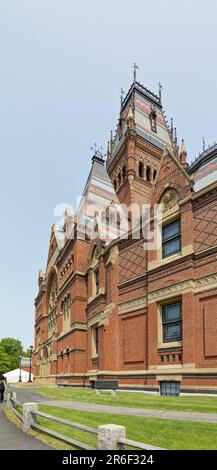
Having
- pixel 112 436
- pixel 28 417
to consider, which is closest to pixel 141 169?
pixel 28 417

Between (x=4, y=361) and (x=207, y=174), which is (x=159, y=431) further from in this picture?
(x=4, y=361)

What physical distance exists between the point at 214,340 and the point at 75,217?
78.3 ft

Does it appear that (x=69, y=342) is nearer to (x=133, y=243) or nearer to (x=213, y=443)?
(x=133, y=243)

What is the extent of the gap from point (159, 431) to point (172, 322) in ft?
35.6

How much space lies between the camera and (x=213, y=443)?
8.21 m

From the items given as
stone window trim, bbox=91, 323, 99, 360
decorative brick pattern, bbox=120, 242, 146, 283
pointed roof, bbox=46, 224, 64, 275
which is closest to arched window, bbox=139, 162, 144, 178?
pointed roof, bbox=46, 224, 64, 275

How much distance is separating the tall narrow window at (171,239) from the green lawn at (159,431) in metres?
10.4

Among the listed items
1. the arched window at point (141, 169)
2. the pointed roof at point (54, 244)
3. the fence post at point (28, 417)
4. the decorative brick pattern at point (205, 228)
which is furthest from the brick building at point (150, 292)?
the fence post at point (28, 417)

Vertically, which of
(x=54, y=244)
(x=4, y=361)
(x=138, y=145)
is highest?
(x=138, y=145)

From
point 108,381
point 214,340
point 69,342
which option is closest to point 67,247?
point 69,342

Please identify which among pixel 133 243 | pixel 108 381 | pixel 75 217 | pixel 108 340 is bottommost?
pixel 108 381

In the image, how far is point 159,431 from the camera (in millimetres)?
9672

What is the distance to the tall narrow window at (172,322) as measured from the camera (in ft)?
65.5

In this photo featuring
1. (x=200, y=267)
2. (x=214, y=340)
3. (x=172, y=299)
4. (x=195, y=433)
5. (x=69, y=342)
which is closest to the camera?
(x=195, y=433)
